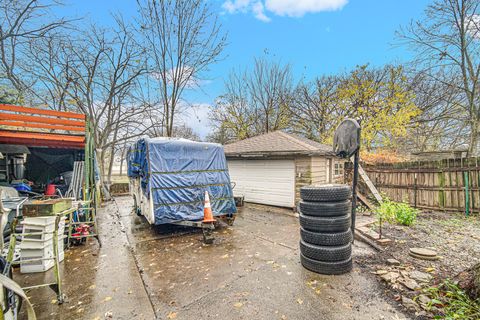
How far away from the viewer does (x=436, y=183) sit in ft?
24.8

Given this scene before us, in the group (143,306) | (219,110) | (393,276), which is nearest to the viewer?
(143,306)

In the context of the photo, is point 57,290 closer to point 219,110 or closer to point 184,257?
point 184,257

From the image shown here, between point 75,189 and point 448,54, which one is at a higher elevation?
point 448,54

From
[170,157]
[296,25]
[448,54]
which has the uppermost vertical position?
[296,25]

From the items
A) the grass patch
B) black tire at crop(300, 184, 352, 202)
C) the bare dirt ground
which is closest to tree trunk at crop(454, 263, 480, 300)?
the grass patch

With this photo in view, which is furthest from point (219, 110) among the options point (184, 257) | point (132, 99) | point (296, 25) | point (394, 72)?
point (184, 257)

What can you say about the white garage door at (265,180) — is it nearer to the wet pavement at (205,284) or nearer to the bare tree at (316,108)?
the wet pavement at (205,284)

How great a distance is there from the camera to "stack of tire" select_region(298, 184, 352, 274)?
128 inches

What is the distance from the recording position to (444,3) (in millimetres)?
9125

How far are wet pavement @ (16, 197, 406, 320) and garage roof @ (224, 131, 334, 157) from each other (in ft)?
13.1

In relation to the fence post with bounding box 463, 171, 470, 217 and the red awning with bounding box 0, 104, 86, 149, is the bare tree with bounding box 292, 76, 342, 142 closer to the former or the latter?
the fence post with bounding box 463, 171, 470, 217

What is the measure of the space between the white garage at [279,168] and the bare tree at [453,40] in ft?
19.3

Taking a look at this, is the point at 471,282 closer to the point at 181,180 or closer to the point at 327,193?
the point at 327,193

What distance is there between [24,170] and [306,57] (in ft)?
54.6
